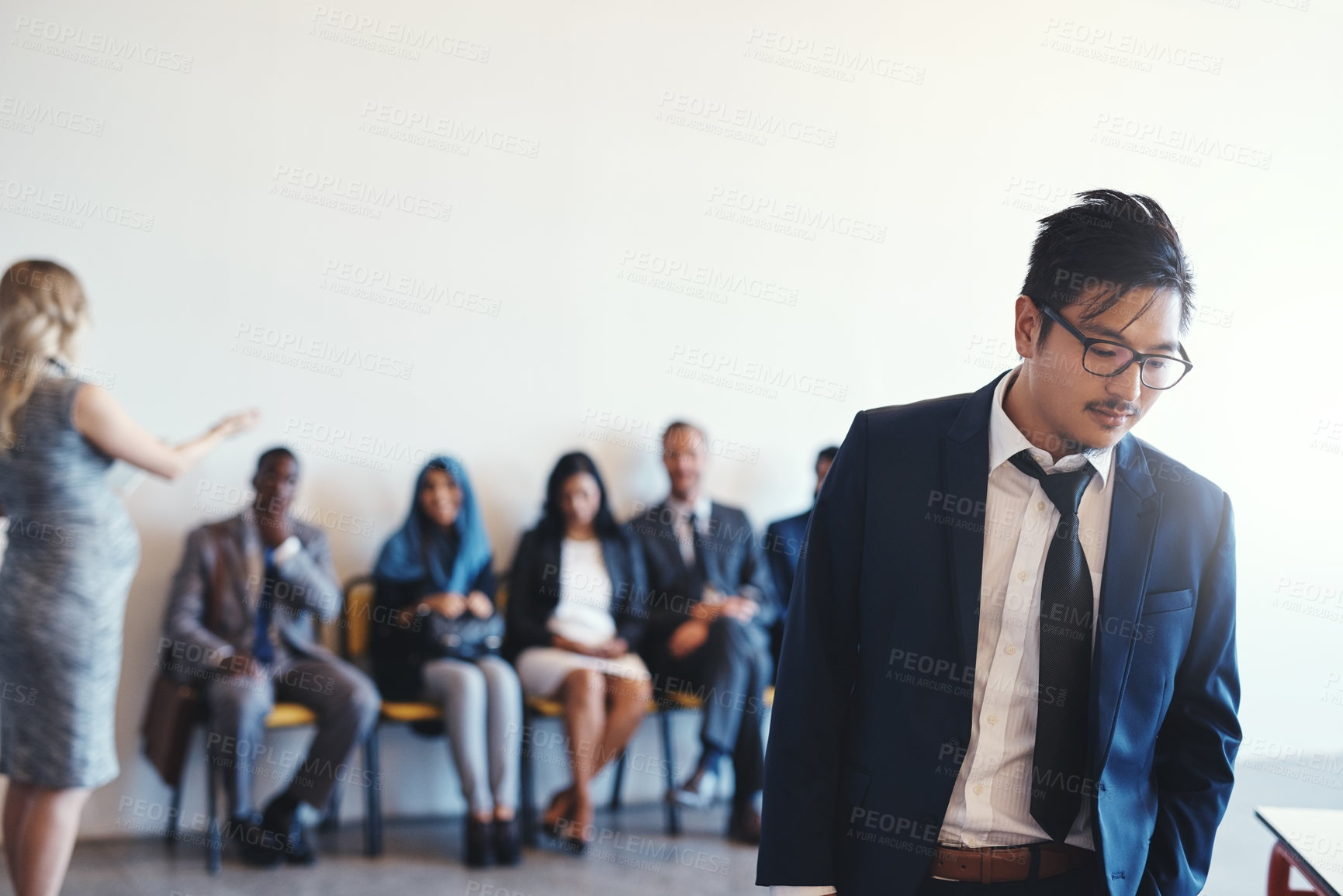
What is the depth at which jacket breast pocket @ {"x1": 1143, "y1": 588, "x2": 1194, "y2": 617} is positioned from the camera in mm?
1438

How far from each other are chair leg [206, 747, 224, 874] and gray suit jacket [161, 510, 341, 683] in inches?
12.3

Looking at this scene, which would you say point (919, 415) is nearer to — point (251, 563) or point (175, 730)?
point (251, 563)

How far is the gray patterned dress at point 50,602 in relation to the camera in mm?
2654

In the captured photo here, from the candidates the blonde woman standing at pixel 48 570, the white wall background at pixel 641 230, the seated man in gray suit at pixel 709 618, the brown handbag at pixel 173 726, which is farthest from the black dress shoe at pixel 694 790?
the blonde woman standing at pixel 48 570

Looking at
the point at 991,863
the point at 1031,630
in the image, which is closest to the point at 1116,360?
the point at 1031,630

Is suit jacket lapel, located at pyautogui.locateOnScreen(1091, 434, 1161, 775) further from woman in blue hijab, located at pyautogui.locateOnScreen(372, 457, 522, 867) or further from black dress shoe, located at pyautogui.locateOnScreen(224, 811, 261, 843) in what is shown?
black dress shoe, located at pyautogui.locateOnScreen(224, 811, 261, 843)

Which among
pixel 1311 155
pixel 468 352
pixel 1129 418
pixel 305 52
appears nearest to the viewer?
pixel 1129 418

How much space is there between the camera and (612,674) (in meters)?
3.97

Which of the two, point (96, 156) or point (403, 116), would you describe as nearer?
Result: point (96, 156)

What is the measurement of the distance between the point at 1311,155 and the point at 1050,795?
481 cm

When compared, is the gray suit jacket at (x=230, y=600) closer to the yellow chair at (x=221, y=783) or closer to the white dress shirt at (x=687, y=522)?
the yellow chair at (x=221, y=783)

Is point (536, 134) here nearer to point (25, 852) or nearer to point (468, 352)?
point (468, 352)

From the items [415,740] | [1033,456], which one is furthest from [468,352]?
[1033,456]

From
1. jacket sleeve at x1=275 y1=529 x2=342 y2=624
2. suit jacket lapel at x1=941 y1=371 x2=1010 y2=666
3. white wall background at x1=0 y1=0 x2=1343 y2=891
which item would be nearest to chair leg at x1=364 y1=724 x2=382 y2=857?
white wall background at x1=0 y1=0 x2=1343 y2=891
